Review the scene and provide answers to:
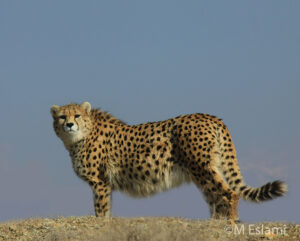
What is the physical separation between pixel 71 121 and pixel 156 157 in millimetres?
1773

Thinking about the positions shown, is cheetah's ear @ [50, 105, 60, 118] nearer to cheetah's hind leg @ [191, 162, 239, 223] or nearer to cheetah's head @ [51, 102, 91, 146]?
cheetah's head @ [51, 102, 91, 146]

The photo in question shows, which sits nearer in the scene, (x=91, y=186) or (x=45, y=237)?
(x=45, y=237)

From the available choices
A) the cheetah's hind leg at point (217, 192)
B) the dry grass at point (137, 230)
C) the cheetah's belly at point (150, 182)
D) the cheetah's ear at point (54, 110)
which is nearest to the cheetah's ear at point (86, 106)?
the cheetah's ear at point (54, 110)

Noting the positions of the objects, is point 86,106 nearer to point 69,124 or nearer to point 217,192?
point 69,124

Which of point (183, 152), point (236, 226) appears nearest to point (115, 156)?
point (183, 152)

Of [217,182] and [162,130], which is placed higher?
[162,130]

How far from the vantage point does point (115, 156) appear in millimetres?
10602

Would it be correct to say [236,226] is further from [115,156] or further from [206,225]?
[115,156]

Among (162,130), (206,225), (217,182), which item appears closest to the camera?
(206,225)

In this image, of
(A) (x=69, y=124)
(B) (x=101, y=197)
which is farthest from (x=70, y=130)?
(B) (x=101, y=197)

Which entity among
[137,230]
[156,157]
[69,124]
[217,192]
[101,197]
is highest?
[69,124]

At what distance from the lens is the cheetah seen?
977 cm

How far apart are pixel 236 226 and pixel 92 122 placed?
3695 millimetres

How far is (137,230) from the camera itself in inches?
299
